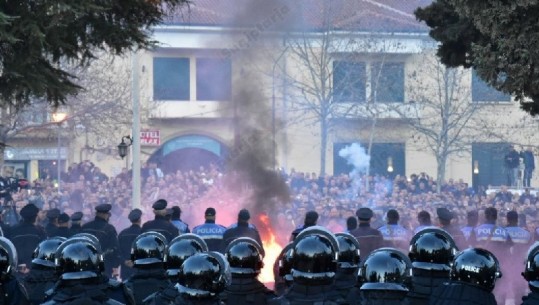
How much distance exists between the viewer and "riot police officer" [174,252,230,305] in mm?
6035

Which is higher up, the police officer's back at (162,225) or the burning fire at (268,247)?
the police officer's back at (162,225)

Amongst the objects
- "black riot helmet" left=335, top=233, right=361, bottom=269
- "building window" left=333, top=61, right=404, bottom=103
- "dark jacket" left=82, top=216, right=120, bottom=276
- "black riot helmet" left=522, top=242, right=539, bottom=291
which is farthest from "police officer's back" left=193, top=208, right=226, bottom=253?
"building window" left=333, top=61, right=404, bottom=103

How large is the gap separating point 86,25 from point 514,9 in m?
5.04

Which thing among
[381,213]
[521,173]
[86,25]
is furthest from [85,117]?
[86,25]

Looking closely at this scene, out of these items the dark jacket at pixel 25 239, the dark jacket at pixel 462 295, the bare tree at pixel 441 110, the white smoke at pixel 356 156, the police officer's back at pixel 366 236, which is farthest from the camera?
the white smoke at pixel 356 156

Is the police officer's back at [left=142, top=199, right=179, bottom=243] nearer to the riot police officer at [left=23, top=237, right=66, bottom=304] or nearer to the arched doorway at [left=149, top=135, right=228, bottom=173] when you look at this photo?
the riot police officer at [left=23, top=237, right=66, bottom=304]

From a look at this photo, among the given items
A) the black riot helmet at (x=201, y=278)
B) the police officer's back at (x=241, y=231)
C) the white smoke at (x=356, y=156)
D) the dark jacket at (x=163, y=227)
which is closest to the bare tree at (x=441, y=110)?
the white smoke at (x=356, y=156)

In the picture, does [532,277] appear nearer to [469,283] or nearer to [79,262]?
[469,283]

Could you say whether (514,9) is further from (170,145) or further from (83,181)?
(170,145)

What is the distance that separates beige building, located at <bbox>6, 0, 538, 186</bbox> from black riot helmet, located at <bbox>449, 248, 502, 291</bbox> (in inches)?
730

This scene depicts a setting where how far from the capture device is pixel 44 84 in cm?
1117

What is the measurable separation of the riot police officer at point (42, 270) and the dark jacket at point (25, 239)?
153 inches

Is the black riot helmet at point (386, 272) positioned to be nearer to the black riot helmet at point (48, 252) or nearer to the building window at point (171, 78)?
the black riot helmet at point (48, 252)

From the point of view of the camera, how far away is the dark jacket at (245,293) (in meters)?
7.59
